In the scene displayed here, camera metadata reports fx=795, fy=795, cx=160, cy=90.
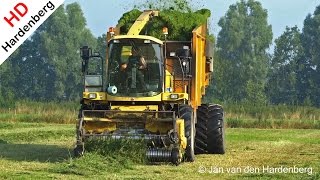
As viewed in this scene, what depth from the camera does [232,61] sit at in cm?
9325

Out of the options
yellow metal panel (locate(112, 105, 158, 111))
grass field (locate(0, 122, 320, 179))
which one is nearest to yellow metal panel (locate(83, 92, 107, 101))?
yellow metal panel (locate(112, 105, 158, 111))

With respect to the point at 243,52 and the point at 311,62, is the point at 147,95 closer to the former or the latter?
the point at 311,62

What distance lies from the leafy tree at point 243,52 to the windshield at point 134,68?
200 feet

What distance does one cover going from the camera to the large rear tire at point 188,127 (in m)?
16.7

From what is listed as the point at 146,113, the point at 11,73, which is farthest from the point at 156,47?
the point at 11,73

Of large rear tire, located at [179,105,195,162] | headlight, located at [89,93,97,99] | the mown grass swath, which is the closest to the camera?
large rear tire, located at [179,105,195,162]

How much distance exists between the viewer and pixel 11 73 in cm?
8756

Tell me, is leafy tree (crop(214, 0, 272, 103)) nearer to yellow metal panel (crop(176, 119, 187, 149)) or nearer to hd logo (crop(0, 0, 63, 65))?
hd logo (crop(0, 0, 63, 65))

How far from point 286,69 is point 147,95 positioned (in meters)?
69.9

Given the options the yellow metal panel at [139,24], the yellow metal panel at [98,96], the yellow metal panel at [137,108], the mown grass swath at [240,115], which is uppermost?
the yellow metal panel at [139,24]

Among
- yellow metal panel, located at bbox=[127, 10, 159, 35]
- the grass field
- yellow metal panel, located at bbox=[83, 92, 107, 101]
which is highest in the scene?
A: yellow metal panel, located at bbox=[127, 10, 159, 35]

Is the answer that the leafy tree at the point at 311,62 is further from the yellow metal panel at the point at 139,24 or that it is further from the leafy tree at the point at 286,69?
the yellow metal panel at the point at 139,24

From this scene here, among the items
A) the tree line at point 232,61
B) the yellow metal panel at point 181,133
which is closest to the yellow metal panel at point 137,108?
the yellow metal panel at point 181,133

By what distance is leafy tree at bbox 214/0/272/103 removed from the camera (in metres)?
80.8
